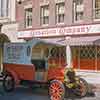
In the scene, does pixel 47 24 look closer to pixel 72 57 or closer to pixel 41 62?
pixel 72 57

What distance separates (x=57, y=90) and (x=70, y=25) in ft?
47.7

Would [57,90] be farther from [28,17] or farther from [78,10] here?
[28,17]

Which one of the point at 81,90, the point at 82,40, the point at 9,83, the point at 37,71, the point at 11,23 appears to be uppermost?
the point at 11,23

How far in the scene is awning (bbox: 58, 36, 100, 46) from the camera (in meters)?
24.3

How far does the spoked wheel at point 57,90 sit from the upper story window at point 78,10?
14.1 meters

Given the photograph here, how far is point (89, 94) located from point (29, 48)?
10.5 ft

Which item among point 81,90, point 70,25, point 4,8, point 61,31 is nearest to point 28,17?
point 4,8

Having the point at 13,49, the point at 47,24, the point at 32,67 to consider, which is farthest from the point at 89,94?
the point at 47,24

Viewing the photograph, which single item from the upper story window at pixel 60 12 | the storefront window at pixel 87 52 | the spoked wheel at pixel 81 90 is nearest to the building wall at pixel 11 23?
the upper story window at pixel 60 12

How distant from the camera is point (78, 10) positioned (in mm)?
26875

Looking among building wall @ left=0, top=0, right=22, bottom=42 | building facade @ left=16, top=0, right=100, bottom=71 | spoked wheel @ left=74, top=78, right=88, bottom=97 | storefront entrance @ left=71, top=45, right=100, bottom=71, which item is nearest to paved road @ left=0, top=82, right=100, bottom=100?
spoked wheel @ left=74, top=78, right=88, bottom=97

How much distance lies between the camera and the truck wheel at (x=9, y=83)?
612 inches

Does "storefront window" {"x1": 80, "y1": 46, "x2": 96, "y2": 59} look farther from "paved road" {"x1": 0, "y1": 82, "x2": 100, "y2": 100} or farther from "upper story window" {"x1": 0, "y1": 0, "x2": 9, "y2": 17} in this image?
"paved road" {"x1": 0, "y1": 82, "x2": 100, "y2": 100}

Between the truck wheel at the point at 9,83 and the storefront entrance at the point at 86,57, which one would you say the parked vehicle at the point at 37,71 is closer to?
the truck wheel at the point at 9,83
